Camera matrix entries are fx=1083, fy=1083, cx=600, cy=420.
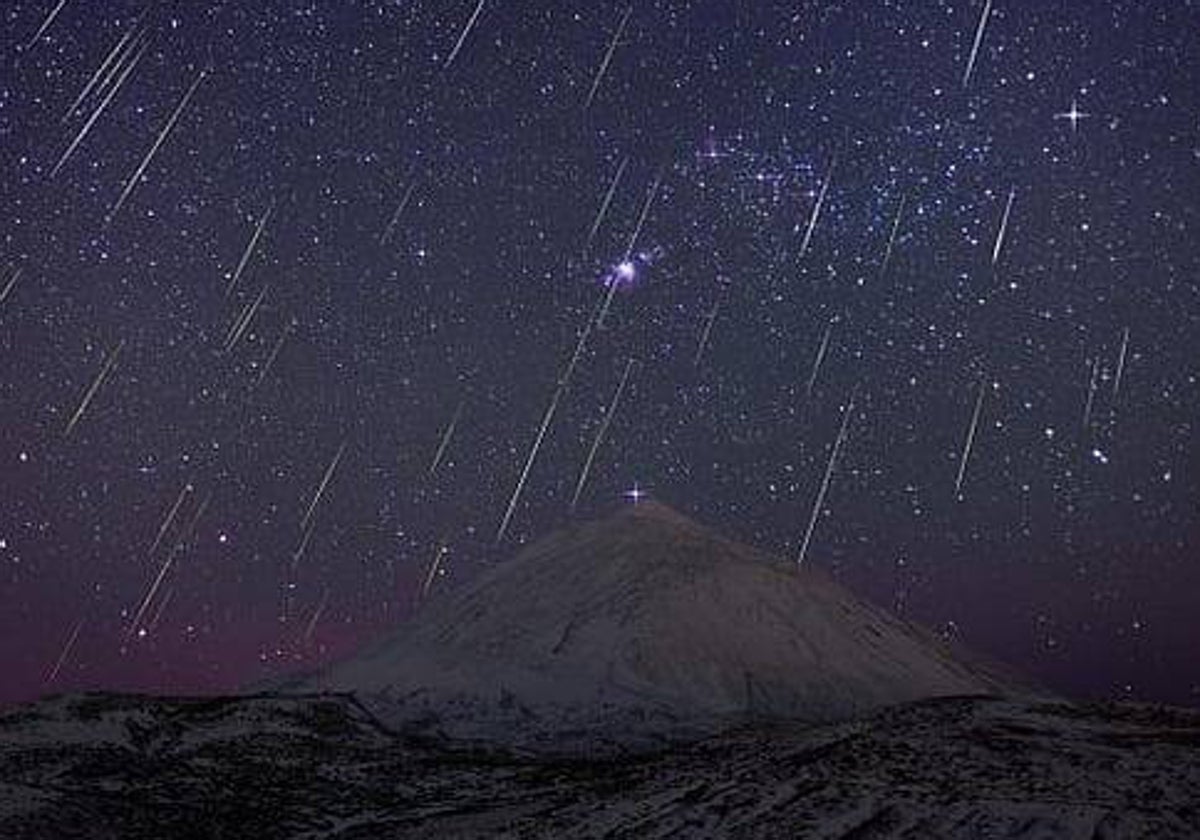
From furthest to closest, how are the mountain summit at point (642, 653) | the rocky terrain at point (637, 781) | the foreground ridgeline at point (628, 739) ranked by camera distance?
the mountain summit at point (642, 653)
the foreground ridgeline at point (628, 739)
the rocky terrain at point (637, 781)

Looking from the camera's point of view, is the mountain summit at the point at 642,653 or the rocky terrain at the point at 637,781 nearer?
the rocky terrain at the point at 637,781

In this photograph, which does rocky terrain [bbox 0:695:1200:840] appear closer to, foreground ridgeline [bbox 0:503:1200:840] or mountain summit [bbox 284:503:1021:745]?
foreground ridgeline [bbox 0:503:1200:840]

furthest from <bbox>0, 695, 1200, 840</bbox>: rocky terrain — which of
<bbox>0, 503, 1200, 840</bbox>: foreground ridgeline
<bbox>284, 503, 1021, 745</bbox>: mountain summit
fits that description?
<bbox>284, 503, 1021, 745</bbox>: mountain summit

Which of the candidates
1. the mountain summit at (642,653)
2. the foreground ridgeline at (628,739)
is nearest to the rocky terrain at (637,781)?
the foreground ridgeline at (628,739)

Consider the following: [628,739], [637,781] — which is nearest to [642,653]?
[628,739]

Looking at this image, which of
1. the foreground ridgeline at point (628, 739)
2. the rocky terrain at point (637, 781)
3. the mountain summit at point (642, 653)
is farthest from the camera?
the mountain summit at point (642, 653)

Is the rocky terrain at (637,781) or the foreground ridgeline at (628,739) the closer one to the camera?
the rocky terrain at (637,781)

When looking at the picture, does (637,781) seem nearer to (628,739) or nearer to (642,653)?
(628,739)

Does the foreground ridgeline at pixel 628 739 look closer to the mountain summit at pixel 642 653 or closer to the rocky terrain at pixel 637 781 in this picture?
the rocky terrain at pixel 637 781
